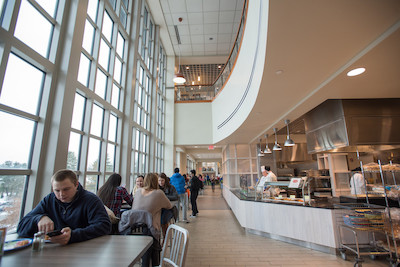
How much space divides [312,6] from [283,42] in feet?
1.58

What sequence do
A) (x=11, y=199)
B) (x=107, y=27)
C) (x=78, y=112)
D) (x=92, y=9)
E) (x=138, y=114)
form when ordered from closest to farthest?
1. (x=11, y=199)
2. (x=78, y=112)
3. (x=92, y=9)
4. (x=107, y=27)
5. (x=138, y=114)

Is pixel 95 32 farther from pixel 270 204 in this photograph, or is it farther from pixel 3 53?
pixel 270 204

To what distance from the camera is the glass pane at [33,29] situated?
241 centimetres

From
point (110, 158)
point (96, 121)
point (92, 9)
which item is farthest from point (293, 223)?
point (92, 9)

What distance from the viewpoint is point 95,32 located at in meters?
3.98

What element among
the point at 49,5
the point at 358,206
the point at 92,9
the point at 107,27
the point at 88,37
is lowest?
the point at 358,206

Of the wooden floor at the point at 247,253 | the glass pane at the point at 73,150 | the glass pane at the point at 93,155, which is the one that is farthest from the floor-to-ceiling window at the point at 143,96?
the wooden floor at the point at 247,253

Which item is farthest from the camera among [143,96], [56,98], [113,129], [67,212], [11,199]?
[143,96]

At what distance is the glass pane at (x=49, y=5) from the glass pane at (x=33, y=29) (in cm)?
16

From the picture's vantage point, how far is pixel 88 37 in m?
3.76

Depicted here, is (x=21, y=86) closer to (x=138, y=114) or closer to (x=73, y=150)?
(x=73, y=150)

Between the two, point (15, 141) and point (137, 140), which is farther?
point (137, 140)

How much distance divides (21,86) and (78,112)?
1.08 metres

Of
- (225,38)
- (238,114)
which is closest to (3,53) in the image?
(238,114)
